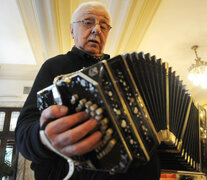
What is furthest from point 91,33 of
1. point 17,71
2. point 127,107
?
point 17,71

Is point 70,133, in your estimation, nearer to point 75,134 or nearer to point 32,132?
point 75,134

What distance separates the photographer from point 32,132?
0.48m

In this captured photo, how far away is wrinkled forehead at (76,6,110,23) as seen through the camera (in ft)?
2.90

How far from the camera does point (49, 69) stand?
0.71m

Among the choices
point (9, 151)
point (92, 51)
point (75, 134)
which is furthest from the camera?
point (9, 151)

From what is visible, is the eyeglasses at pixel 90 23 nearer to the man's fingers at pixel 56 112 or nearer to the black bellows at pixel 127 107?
the black bellows at pixel 127 107

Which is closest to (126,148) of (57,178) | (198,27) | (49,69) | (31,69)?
(57,178)

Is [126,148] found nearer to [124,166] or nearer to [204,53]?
[124,166]

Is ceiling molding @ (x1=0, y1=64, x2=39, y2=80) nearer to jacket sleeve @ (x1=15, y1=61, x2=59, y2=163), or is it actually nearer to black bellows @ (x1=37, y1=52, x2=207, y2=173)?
jacket sleeve @ (x1=15, y1=61, x2=59, y2=163)

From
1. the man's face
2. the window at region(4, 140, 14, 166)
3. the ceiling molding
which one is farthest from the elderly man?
the window at region(4, 140, 14, 166)

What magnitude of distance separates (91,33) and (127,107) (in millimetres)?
503

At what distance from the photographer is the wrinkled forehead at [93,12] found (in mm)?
885

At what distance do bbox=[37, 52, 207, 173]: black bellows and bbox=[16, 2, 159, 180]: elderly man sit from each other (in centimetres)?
4

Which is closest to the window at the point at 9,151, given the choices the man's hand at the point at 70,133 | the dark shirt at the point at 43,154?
the dark shirt at the point at 43,154
